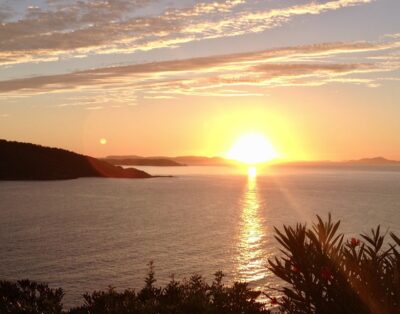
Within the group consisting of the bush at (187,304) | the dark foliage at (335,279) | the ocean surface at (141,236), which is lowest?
the ocean surface at (141,236)

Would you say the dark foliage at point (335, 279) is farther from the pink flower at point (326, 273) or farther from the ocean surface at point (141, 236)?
the ocean surface at point (141, 236)

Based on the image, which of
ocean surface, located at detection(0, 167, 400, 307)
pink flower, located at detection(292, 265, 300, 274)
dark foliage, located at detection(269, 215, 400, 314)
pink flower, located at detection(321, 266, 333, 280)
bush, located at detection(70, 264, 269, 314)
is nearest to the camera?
dark foliage, located at detection(269, 215, 400, 314)

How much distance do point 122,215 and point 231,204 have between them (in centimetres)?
3662

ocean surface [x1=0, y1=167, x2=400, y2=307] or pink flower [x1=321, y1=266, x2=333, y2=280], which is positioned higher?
pink flower [x1=321, y1=266, x2=333, y2=280]

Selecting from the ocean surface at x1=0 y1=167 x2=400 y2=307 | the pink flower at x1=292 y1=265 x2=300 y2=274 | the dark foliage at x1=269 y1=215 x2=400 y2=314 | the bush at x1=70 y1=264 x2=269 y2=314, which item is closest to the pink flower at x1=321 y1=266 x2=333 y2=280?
the dark foliage at x1=269 y1=215 x2=400 y2=314

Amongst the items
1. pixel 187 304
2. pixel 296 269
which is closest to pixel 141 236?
pixel 187 304

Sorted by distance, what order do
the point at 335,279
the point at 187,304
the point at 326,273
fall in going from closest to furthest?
the point at 326,273 < the point at 335,279 < the point at 187,304

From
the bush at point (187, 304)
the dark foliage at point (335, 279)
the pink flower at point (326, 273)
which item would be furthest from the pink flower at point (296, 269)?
the bush at point (187, 304)

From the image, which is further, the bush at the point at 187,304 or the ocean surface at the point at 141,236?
the ocean surface at the point at 141,236

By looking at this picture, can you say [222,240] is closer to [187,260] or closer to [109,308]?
[187,260]

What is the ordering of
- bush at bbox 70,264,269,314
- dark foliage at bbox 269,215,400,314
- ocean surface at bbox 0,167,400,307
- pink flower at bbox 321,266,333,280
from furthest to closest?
ocean surface at bbox 0,167,400,307 → bush at bbox 70,264,269,314 → pink flower at bbox 321,266,333,280 → dark foliage at bbox 269,215,400,314

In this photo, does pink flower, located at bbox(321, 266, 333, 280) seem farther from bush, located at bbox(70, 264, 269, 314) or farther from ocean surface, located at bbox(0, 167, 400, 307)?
ocean surface, located at bbox(0, 167, 400, 307)

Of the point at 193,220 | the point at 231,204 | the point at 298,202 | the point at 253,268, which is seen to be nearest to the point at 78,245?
the point at 253,268

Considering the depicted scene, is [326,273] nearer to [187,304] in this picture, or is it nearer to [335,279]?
[335,279]
